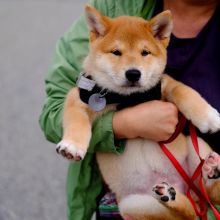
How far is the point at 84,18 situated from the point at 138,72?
0.39 meters

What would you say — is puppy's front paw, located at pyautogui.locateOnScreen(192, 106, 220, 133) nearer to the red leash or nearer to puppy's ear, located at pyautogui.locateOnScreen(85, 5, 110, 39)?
the red leash

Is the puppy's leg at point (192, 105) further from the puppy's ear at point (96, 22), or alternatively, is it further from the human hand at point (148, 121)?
the puppy's ear at point (96, 22)

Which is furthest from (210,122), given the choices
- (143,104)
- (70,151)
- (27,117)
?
(27,117)

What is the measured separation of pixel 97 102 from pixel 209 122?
0.41m

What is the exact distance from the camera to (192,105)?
2344 millimetres

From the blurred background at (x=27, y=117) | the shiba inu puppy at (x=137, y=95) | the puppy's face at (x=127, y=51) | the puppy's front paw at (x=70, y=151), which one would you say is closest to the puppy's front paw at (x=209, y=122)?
the shiba inu puppy at (x=137, y=95)

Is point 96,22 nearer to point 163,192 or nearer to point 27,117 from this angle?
point 163,192

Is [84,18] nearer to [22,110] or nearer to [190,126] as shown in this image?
[190,126]

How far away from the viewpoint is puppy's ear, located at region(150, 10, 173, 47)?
2.37m

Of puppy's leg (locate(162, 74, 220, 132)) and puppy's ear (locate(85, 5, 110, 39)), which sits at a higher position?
puppy's ear (locate(85, 5, 110, 39))

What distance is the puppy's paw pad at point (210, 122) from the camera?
231 centimetres

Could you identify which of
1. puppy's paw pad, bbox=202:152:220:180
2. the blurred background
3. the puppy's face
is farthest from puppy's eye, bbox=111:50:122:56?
the blurred background

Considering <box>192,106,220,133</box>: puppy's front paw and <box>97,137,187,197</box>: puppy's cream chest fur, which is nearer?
<box>192,106,220,133</box>: puppy's front paw

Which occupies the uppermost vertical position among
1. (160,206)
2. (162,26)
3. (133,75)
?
(162,26)
